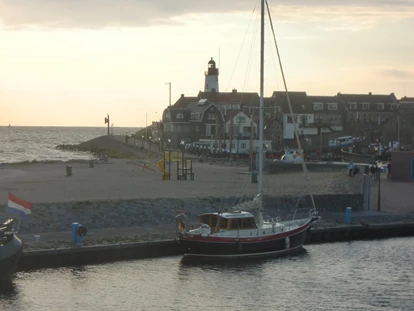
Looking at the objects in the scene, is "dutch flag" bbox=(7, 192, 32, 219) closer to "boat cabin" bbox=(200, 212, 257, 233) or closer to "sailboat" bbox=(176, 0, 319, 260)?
"sailboat" bbox=(176, 0, 319, 260)

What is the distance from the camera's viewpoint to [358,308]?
94.2 ft

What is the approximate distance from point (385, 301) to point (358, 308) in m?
1.57

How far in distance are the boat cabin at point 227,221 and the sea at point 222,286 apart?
181 centimetres

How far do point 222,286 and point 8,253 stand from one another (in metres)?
9.10

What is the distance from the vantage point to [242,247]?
3647cm

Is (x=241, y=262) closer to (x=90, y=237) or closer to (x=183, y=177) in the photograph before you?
(x=90, y=237)

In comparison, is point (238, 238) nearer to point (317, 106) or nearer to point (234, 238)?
point (234, 238)

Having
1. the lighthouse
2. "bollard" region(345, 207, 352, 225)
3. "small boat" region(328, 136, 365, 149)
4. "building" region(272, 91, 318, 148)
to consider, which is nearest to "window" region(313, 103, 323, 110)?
"building" region(272, 91, 318, 148)

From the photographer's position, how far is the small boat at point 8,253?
98.6 ft

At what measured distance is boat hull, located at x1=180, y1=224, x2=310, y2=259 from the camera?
3562cm

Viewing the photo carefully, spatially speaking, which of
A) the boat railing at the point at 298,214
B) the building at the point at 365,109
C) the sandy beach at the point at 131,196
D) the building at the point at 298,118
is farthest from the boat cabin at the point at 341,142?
the boat railing at the point at 298,214

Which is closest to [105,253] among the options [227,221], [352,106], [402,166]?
[227,221]

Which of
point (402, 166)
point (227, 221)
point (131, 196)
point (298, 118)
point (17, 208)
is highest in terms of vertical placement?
point (298, 118)

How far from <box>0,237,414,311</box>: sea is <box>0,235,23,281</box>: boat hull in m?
0.49
